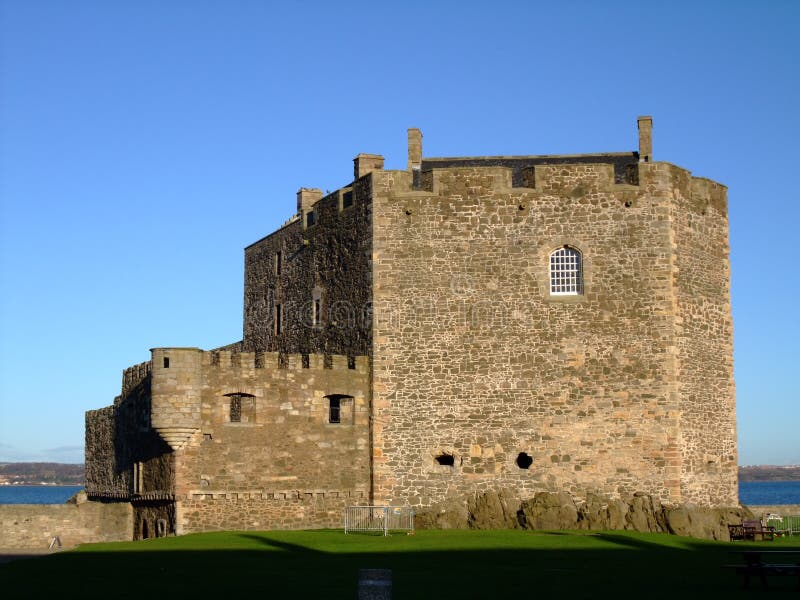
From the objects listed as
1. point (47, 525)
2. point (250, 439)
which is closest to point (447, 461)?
point (250, 439)

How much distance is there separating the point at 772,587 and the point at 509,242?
14777mm

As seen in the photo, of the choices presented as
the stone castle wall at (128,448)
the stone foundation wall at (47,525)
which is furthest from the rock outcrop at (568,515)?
the stone foundation wall at (47,525)

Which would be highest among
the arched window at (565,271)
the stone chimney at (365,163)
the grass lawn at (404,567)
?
the stone chimney at (365,163)

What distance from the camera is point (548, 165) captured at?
33906mm

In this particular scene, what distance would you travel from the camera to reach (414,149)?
1474 inches

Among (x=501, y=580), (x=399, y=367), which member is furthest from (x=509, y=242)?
(x=501, y=580)

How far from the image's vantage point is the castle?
3244cm

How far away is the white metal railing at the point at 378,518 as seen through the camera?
31.5 m

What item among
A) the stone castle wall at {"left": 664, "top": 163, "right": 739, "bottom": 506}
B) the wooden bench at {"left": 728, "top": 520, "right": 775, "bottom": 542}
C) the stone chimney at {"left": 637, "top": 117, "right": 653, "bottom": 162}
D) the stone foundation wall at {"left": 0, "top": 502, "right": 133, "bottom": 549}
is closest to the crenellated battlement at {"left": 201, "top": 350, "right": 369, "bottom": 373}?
the stone foundation wall at {"left": 0, "top": 502, "right": 133, "bottom": 549}

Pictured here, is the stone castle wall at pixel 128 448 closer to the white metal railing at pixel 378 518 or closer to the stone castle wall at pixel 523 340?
the white metal railing at pixel 378 518

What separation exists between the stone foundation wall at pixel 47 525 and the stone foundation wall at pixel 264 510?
3.30m

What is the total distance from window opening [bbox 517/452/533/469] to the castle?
0.36 feet

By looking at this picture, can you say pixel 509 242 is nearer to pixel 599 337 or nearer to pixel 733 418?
pixel 599 337

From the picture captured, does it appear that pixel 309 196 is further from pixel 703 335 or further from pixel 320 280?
pixel 703 335
